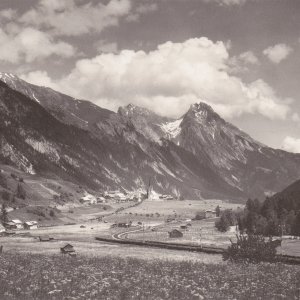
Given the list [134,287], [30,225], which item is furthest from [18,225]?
[134,287]

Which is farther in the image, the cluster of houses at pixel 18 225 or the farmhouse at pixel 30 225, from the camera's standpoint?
the farmhouse at pixel 30 225

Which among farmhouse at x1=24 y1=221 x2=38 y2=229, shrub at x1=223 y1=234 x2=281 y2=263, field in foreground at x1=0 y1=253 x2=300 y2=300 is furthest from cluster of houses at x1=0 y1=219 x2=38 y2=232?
field in foreground at x1=0 y1=253 x2=300 y2=300

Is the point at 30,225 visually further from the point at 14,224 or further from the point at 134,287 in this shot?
the point at 134,287

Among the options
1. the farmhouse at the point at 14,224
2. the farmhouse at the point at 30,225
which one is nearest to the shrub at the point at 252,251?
the farmhouse at the point at 14,224

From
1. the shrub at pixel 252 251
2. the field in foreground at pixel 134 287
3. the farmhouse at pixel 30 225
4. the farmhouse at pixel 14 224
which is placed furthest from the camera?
the farmhouse at pixel 30 225

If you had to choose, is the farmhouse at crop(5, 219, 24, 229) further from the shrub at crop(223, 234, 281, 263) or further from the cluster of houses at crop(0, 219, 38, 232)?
the shrub at crop(223, 234, 281, 263)

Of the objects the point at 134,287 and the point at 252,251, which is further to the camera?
the point at 252,251

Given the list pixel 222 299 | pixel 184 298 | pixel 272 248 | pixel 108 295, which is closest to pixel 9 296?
pixel 108 295

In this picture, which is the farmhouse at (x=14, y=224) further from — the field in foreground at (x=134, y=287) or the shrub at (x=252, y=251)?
the field in foreground at (x=134, y=287)

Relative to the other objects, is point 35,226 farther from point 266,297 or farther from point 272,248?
point 266,297

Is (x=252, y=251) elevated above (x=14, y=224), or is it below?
below

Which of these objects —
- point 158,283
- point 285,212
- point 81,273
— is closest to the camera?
point 158,283
